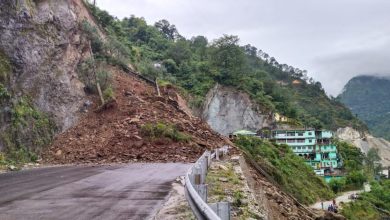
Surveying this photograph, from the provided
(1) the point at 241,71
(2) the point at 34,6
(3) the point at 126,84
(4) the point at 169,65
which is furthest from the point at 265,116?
(2) the point at 34,6

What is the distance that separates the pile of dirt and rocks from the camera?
82.9 feet

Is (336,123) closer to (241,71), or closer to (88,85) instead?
(241,71)

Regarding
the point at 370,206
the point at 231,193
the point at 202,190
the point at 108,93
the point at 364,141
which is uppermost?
the point at 108,93

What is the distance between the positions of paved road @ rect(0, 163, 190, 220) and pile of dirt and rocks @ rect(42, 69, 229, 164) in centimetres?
971

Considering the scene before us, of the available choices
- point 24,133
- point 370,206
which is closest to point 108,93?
point 24,133

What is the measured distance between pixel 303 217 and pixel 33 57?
61.5 ft

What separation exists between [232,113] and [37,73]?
181ft

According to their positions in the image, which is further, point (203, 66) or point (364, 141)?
point (364, 141)

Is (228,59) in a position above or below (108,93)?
above

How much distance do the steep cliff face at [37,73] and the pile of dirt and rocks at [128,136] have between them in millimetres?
1162

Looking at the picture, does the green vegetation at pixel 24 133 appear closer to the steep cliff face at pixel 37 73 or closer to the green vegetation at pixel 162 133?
the steep cliff face at pixel 37 73

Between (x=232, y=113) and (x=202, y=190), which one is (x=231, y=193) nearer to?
(x=202, y=190)

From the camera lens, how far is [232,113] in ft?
264

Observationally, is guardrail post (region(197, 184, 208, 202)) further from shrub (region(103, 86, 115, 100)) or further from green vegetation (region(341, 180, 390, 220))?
green vegetation (region(341, 180, 390, 220))
